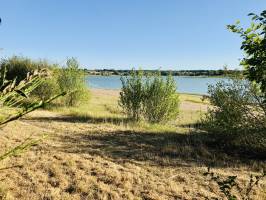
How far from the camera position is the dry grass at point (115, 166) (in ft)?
23.7

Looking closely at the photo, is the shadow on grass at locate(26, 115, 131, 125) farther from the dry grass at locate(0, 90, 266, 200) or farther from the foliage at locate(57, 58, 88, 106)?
the foliage at locate(57, 58, 88, 106)

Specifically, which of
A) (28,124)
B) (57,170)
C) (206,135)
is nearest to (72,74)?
(28,124)

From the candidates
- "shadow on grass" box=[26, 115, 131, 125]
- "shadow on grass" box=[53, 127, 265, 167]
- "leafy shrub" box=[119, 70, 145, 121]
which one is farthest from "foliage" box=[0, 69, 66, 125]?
"leafy shrub" box=[119, 70, 145, 121]

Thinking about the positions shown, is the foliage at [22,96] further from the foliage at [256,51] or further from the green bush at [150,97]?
the green bush at [150,97]

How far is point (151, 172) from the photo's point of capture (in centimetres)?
858

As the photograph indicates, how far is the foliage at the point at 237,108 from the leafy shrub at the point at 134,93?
225 inches

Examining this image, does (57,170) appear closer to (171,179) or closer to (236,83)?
(171,179)

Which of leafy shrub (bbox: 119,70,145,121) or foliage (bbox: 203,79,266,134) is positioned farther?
leafy shrub (bbox: 119,70,145,121)

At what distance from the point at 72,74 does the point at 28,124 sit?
10219 mm

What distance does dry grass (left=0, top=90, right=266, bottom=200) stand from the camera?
723 cm

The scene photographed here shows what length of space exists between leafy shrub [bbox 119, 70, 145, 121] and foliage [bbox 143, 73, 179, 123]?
37 cm

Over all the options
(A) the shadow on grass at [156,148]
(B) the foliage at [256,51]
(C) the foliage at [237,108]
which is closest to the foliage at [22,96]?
(B) the foliage at [256,51]

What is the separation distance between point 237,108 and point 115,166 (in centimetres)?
548

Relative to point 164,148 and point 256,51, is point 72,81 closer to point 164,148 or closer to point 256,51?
point 164,148
